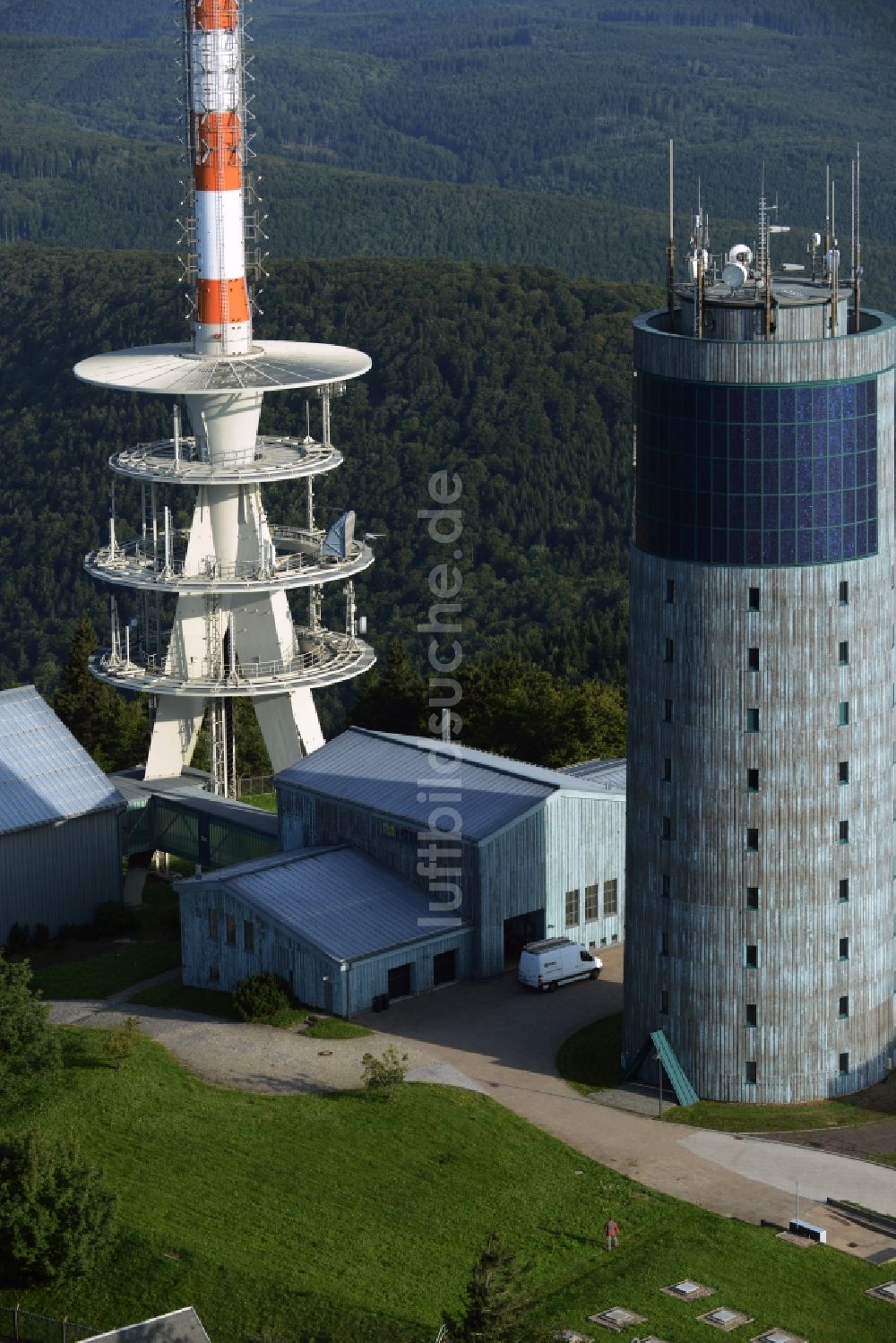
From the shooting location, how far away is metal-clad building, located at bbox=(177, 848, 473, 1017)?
83188mm

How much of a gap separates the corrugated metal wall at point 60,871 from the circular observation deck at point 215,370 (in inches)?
768

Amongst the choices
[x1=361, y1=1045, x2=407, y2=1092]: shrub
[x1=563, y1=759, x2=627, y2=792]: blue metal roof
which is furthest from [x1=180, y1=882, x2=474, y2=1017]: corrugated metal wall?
[x1=563, y1=759, x2=627, y2=792]: blue metal roof

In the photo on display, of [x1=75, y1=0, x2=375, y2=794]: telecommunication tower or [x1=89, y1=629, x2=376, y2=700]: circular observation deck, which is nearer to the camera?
[x1=75, y1=0, x2=375, y2=794]: telecommunication tower

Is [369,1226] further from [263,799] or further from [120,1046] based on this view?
[263,799]

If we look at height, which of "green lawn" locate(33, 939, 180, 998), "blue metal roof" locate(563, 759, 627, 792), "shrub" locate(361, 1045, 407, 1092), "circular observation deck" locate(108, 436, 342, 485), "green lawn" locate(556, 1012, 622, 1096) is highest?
"circular observation deck" locate(108, 436, 342, 485)

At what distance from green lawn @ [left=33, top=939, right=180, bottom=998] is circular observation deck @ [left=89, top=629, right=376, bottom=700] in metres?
14.1

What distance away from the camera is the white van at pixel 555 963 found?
85375 millimetres

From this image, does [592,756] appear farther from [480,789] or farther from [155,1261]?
[155,1261]

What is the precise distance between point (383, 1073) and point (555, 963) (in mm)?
11697

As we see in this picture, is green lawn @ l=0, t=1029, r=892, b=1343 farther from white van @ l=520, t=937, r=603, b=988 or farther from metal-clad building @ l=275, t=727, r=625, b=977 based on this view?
metal-clad building @ l=275, t=727, r=625, b=977

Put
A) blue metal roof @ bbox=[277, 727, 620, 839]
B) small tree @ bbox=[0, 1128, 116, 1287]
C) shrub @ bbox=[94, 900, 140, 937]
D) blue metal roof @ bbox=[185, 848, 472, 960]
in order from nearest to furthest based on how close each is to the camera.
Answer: small tree @ bbox=[0, 1128, 116, 1287]
blue metal roof @ bbox=[185, 848, 472, 960]
blue metal roof @ bbox=[277, 727, 620, 839]
shrub @ bbox=[94, 900, 140, 937]

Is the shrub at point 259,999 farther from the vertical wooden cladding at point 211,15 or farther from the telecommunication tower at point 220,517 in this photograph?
the vertical wooden cladding at point 211,15

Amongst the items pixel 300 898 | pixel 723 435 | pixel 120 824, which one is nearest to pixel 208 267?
pixel 120 824

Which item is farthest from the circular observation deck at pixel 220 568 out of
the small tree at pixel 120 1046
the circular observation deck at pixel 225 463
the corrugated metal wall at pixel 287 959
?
the small tree at pixel 120 1046
